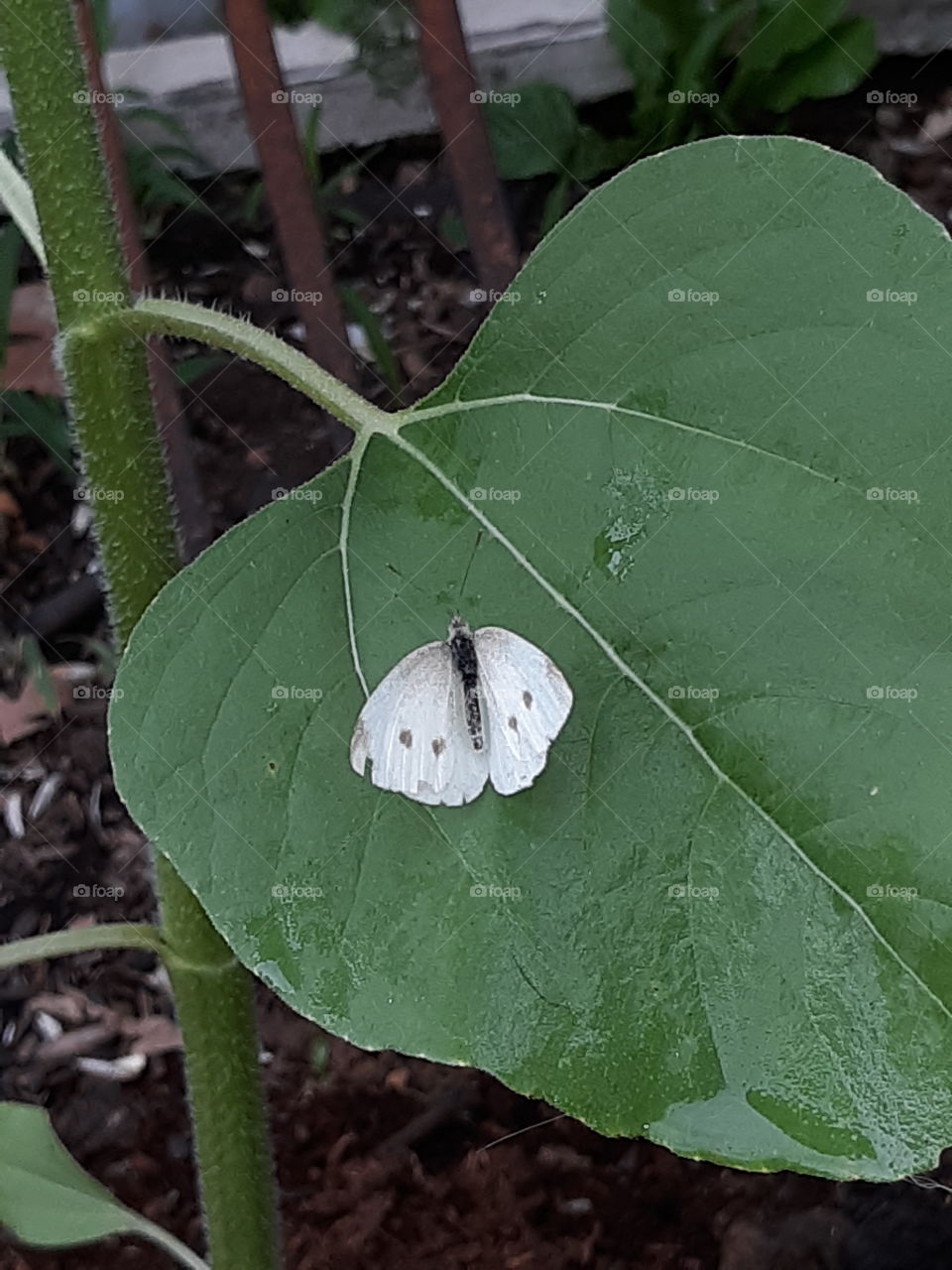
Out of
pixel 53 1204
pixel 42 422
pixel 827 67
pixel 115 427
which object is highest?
pixel 115 427

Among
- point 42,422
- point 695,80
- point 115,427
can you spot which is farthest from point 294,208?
point 115,427

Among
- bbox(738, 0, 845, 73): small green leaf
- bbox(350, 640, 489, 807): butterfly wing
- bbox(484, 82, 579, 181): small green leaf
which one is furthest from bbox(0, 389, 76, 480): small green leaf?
bbox(350, 640, 489, 807): butterfly wing

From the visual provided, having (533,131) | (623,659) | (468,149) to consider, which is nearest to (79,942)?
(623,659)

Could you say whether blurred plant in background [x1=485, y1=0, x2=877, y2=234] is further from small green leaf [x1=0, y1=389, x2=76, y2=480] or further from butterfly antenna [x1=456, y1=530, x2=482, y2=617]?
butterfly antenna [x1=456, y1=530, x2=482, y2=617]

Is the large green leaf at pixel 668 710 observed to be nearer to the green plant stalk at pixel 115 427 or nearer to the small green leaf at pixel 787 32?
the green plant stalk at pixel 115 427

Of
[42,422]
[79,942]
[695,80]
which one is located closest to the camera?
[79,942]

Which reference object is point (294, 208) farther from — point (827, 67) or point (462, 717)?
point (462, 717)

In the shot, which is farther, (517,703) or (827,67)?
(827,67)

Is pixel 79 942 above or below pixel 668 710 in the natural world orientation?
below

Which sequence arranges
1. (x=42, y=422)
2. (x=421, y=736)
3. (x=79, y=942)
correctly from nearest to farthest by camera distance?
(x=421, y=736) → (x=79, y=942) → (x=42, y=422)
